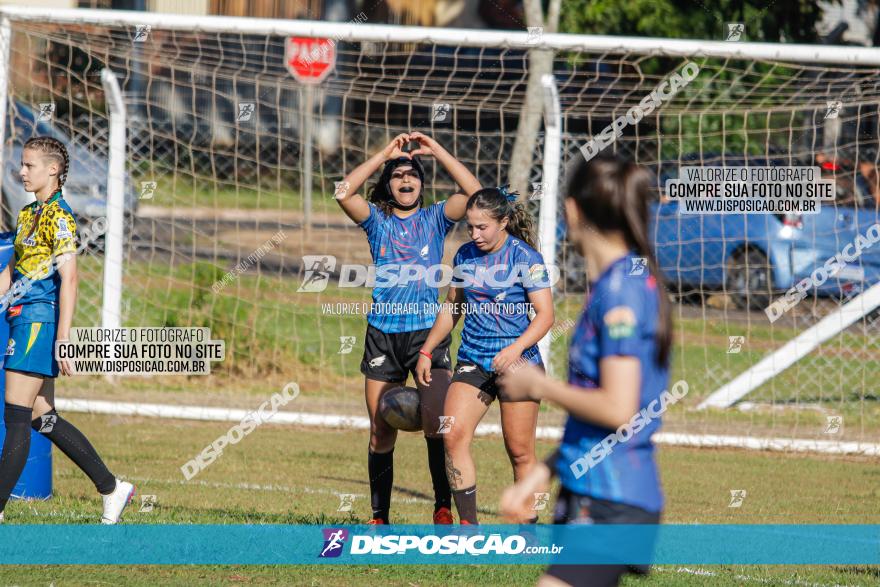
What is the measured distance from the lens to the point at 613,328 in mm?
3207

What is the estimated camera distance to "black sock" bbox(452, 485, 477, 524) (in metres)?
6.13

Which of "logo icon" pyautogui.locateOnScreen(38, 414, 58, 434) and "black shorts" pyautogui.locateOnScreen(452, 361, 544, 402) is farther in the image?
"logo icon" pyautogui.locateOnScreen(38, 414, 58, 434)

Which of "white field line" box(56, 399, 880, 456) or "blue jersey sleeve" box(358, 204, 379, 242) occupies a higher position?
"blue jersey sleeve" box(358, 204, 379, 242)

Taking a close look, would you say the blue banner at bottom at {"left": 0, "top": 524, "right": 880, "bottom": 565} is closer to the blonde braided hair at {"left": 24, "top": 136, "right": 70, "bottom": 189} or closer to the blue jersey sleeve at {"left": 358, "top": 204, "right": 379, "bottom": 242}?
the blue jersey sleeve at {"left": 358, "top": 204, "right": 379, "bottom": 242}

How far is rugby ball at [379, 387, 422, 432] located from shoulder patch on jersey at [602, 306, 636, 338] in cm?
302

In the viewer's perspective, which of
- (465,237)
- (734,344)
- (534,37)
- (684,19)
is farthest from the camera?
(684,19)

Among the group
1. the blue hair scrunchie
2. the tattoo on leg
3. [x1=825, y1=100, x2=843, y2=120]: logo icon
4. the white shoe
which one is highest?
[x1=825, y1=100, x2=843, y2=120]: logo icon

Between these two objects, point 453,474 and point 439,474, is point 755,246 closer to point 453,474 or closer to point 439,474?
point 439,474

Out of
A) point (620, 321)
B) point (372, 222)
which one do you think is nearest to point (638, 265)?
point (620, 321)

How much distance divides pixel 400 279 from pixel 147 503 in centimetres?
210

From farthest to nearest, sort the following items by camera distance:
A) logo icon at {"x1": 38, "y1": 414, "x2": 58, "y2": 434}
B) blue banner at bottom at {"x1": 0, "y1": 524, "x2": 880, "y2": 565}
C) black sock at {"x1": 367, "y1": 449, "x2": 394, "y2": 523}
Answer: black sock at {"x1": 367, "y1": 449, "x2": 394, "y2": 523} → logo icon at {"x1": 38, "y1": 414, "x2": 58, "y2": 434} → blue banner at bottom at {"x1": 0, "y1": 524, "x2": 880, "y2": 565}

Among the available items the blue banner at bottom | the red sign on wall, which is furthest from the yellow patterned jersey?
the red sign on wall

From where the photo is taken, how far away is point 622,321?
321 cm

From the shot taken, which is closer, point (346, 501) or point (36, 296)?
point (36, 296)
